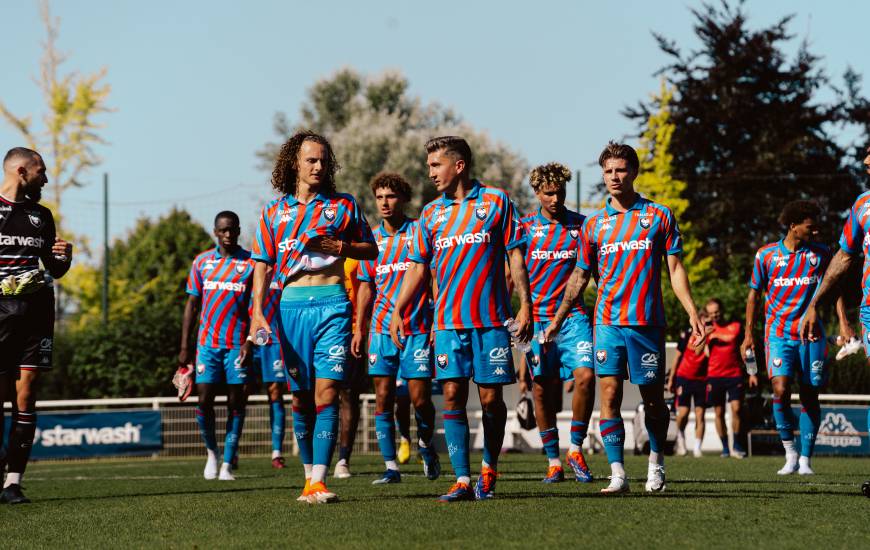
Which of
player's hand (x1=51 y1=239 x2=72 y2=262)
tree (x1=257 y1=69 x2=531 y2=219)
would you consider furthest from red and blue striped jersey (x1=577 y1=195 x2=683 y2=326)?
tree (x1=257 y1=69 x2=531 y2=219)

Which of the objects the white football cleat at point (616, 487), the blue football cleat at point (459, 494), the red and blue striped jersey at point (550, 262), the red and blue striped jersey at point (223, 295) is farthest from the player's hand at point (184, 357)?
the white football cleat at point (616, 487)

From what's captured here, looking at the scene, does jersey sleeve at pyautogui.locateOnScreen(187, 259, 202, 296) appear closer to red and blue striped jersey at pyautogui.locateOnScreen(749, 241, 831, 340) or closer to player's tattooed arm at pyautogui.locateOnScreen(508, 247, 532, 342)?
red and blue striped jersey at pyautogui.locateOnScreen(749, 241, 831, 340)

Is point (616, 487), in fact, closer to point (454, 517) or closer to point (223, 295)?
point (454, 517)

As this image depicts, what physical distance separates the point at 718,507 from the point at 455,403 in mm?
1816

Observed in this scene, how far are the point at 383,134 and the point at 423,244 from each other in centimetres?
5082

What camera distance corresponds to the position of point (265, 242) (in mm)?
8773

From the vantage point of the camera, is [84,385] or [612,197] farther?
[84,385]

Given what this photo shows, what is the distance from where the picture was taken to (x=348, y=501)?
8.68 m

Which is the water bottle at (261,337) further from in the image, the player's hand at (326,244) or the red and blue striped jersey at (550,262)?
the red and blue striped jersey at (550,262)

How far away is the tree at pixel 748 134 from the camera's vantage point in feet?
128

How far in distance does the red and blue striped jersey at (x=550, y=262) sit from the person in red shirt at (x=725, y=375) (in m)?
8.39

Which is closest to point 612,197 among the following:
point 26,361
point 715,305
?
point 26,361

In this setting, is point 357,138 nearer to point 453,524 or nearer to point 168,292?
point 168,292

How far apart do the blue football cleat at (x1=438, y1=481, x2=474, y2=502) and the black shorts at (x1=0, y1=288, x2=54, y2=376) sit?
3.37m
